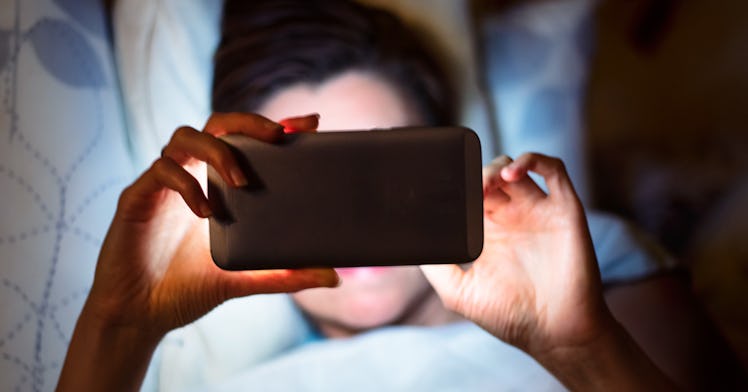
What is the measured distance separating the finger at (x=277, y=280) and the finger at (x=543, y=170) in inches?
7.0

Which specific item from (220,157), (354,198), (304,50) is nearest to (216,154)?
(220,157)

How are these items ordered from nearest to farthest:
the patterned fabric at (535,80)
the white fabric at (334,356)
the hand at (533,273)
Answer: the hand at (533,273) < the white fabric at (334,356) < the patterned fabric at (535,80)

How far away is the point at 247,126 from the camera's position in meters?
0.52

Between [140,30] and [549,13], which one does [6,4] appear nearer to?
[140,30]

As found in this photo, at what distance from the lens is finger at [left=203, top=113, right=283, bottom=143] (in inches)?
20.1

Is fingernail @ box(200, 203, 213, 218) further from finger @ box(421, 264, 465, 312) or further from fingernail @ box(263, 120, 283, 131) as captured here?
finger @ box(421, 264, 465, 312)

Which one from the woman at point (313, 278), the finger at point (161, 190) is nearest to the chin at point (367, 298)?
the woman at point (313, 278)

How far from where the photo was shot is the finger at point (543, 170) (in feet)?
1.86

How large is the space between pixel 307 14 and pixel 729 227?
67 centimetres

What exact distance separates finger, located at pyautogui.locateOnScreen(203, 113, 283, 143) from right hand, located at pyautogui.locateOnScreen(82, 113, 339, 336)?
41mm

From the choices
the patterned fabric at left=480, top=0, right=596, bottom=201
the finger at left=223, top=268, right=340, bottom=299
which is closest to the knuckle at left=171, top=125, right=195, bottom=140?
the finger at left=223, top=268, right=340, bottom=299

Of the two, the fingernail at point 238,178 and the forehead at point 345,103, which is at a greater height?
the forehead at point 345,103

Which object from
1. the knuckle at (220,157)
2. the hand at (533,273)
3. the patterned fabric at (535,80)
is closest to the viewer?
the knuckle at (220,157)

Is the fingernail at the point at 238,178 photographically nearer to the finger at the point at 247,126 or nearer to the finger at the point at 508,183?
the finger at the point at 247,126
